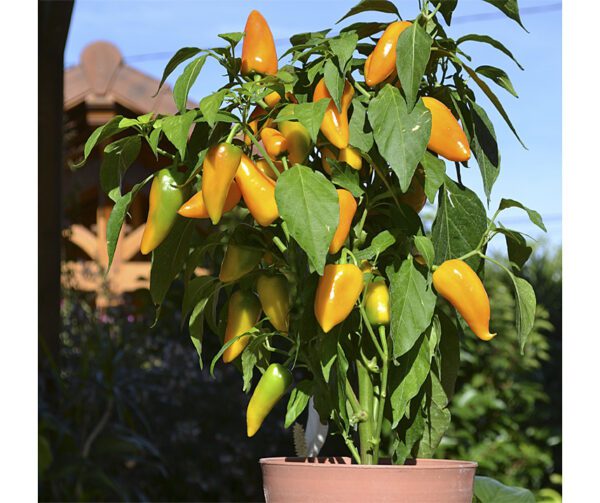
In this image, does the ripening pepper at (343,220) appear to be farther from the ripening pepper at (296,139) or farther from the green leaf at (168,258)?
the green leaf at (168,258)

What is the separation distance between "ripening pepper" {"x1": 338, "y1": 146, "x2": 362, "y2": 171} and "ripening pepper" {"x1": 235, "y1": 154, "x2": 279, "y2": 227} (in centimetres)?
9

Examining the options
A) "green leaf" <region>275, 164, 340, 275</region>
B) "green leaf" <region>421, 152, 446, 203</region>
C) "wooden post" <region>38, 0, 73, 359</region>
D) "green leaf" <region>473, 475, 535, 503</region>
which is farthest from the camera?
"wooden post" <region>38, 0, 73, 359</region>

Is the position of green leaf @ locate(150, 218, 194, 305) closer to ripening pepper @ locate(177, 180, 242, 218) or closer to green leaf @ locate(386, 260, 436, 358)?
ripening pepper @ locate(177, 180, 242, 218)

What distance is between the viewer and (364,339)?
1.03 m

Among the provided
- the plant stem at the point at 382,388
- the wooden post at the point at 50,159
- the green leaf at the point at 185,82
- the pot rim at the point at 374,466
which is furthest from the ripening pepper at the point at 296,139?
the wooden post at the point at 50,159

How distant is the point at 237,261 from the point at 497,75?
37 centimetres

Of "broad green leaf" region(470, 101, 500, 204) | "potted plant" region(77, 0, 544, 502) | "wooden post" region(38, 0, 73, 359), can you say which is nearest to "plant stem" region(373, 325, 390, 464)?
"potted plant" region(77, 0, 544, 502)

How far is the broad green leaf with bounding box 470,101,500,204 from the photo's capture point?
1.03 metres

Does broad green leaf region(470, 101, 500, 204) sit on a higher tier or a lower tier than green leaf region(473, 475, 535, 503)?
higher

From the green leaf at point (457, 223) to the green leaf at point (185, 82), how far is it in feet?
0.98

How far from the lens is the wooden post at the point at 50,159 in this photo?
3.32 meters
